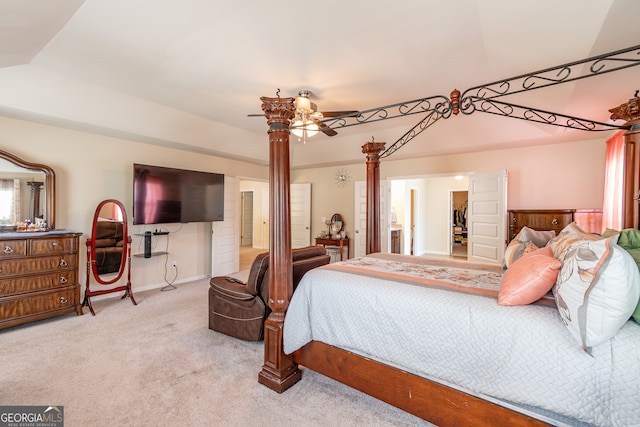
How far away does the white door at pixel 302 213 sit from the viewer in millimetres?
6922

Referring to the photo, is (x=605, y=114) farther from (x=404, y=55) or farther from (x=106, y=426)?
(x=106, y=426)

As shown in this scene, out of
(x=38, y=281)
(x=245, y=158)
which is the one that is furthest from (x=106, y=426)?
(x=245, y=158)

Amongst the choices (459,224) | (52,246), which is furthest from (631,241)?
(459,224)

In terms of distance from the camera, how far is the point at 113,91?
3.56m

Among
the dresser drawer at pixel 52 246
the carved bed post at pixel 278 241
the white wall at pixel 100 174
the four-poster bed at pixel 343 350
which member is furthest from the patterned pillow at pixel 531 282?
the white wall at pixel 100 174

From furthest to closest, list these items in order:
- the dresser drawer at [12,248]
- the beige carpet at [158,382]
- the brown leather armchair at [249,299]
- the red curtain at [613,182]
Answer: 1. the red curtain at [613,182]
2. the dresser drawer at [12,248]
3. the brown leather armchair at [249,299]
4. the beige carpet at [158,382]

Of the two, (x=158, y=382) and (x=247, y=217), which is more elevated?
(x=247, y=217)

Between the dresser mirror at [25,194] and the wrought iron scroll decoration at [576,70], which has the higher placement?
the wrought iron scroll decoration at [576,70]

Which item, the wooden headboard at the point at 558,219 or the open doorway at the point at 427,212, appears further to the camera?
the open doorway at the point at 427,212

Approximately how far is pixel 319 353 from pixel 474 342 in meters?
1.10

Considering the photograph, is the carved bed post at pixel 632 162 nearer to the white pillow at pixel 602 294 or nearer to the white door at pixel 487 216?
the white pillow at pixel 602 294

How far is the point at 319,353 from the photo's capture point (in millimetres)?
2121

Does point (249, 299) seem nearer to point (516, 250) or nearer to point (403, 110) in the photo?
point (516, 250)

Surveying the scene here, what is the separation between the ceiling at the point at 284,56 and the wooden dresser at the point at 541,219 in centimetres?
110
